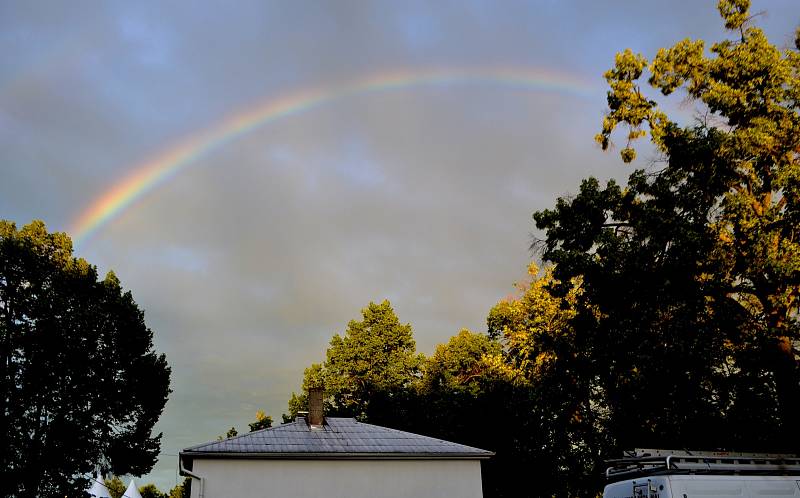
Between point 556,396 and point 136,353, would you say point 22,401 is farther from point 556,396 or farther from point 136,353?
point 556,396

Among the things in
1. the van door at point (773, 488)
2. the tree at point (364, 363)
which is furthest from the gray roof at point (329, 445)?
the tree at point (364, 363)

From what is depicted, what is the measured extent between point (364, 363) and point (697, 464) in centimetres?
4543

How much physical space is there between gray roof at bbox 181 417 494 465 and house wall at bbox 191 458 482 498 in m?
0.39

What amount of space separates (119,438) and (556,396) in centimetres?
2260

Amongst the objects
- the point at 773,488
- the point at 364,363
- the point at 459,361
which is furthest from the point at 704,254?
the point at 364,363

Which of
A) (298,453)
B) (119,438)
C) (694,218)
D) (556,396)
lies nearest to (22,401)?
(119,438)

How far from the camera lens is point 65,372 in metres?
29.2

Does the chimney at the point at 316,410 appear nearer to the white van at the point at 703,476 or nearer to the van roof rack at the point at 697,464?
the van roof rack at the point at 697,464

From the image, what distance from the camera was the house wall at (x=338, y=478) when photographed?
20.1 m

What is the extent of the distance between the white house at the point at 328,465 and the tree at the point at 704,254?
7.72 metres

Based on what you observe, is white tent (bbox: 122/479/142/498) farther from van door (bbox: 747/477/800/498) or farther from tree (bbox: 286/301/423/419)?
van door (bbox: 747/477/800/498)

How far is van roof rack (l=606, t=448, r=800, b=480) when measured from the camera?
Result: 29.5 ft

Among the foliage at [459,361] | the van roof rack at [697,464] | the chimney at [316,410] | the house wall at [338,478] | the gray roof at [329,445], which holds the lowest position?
the house wall at [338,478]

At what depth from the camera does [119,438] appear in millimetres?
30656
